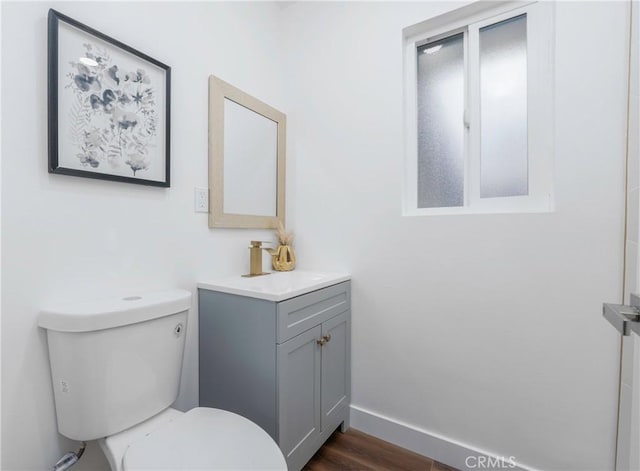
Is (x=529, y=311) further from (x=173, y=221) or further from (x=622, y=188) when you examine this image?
(x=173, y=221)

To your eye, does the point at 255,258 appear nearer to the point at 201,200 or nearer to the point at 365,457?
the point at 201,200

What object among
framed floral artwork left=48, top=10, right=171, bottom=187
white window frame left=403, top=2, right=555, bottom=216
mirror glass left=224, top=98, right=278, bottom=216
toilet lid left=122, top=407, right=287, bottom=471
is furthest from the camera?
mirror glass left=224, top=98, right=278, bottom=216

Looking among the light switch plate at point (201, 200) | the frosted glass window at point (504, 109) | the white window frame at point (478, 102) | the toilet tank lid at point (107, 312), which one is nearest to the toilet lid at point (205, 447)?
the toilet tank lid at point (107, 312)

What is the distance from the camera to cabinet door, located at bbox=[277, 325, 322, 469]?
3.76 ft

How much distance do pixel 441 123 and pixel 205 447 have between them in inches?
62.7

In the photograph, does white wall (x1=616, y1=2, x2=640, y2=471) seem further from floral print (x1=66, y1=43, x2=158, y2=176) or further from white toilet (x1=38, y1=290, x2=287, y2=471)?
floral print (x1=66, y1=43, x2=158, y2=176)

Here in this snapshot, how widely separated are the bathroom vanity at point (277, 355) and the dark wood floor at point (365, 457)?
0.26 feet

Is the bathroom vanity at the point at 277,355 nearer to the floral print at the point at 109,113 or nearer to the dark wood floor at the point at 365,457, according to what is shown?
the dark wood floor at the point at 365,457

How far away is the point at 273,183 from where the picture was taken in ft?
5.77

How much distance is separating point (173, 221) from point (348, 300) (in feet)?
3.00

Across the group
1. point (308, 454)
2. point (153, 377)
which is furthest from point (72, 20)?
point (308, 454)

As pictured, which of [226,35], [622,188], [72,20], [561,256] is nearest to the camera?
[72,20]

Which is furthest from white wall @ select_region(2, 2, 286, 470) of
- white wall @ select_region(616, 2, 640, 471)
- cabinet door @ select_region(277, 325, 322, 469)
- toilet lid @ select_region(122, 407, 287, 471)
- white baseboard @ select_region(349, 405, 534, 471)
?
white wall @ select_region(616, 2, 640, 471)

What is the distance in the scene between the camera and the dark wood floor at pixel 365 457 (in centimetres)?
133
